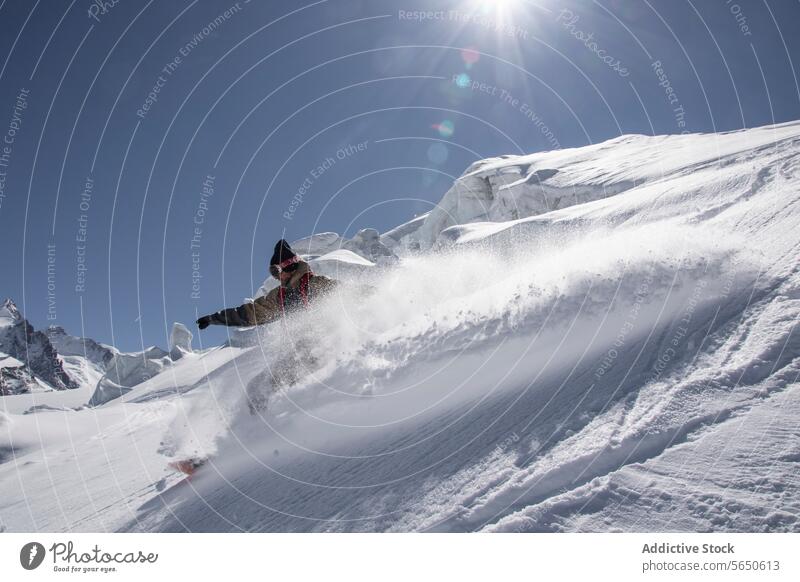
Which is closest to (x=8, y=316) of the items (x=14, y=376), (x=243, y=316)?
(x=14, y=376)

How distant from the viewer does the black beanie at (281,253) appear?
25.6 ft

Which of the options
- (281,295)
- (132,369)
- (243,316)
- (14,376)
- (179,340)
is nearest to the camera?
(281,295)

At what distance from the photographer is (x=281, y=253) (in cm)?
787

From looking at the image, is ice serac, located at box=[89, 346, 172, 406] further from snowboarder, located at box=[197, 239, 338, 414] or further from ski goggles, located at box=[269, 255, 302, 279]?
ski goggles, located at box=[269, 255, 302, 279]

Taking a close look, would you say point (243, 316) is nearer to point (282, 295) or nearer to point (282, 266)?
point (282, 295)

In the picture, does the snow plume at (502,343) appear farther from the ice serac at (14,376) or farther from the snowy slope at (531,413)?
the ice serac at (14,376)

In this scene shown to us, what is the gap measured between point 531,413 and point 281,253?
236 inches

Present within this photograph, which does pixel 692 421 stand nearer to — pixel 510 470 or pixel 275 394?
pixel 510 470

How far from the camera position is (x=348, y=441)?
414cm

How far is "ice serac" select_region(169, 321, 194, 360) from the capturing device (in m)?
77.4
